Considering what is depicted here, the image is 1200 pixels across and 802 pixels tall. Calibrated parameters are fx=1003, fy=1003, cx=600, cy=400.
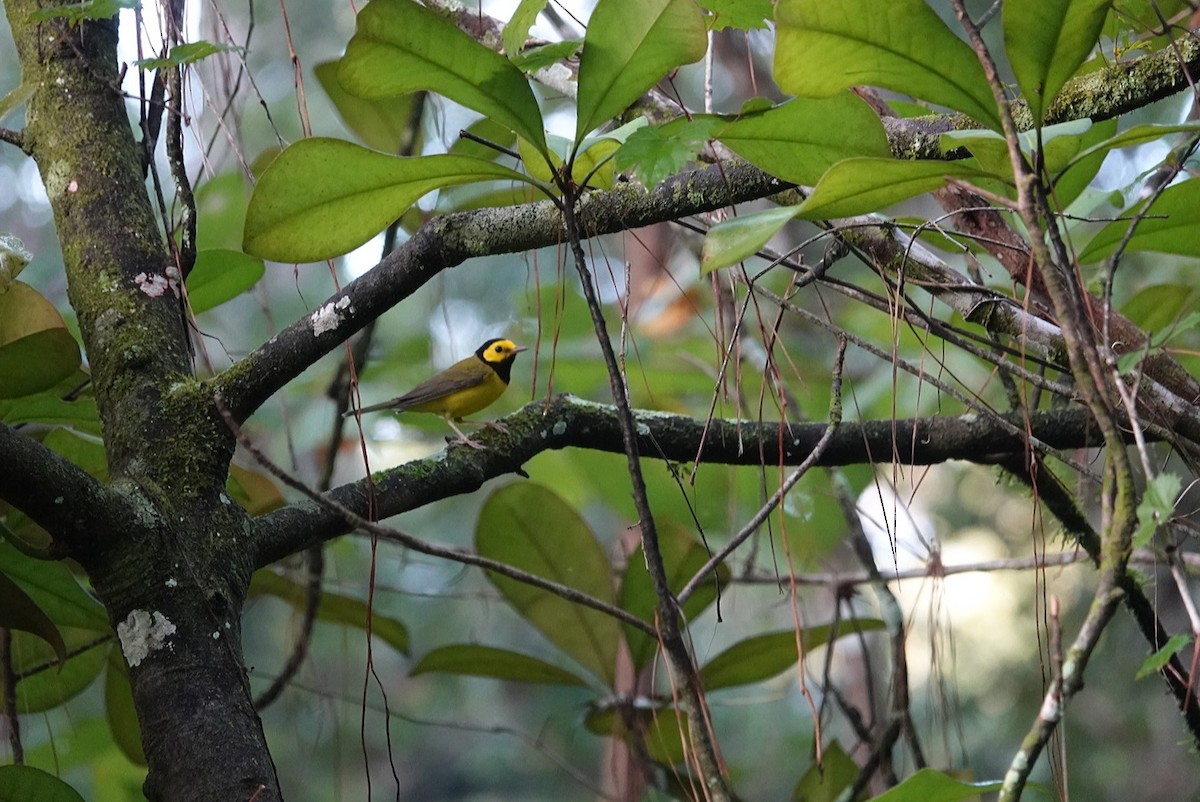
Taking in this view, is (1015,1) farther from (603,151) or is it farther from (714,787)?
(714,787)

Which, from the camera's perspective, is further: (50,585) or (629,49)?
(50,585)

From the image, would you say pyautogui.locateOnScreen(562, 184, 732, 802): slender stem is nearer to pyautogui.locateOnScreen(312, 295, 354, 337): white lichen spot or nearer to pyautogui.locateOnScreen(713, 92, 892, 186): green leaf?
pyautogui.locateOnScreen(713, 92, 892, 186): green leaf

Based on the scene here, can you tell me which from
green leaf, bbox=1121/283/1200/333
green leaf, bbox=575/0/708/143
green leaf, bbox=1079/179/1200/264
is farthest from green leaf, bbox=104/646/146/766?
green leaf, bbox=1121/283/1200/333

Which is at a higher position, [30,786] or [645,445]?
[645,445]

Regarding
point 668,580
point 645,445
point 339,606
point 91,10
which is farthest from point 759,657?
point 91,10

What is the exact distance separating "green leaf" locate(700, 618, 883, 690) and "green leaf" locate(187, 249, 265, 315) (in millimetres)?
1336

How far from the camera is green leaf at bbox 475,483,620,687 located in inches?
90.3

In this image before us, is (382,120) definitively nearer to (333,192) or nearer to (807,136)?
(333,192)

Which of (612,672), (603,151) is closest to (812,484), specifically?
(612,672)

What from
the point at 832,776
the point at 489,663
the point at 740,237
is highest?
the point at 740,237

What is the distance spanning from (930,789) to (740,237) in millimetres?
662

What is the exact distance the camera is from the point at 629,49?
125cm

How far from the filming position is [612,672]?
2477 millimetres

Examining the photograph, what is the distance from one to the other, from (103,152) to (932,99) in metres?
1.37
